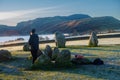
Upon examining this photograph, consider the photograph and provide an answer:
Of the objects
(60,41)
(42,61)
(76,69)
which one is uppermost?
(60,41)

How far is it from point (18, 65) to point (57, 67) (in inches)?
158

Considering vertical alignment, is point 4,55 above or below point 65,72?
above

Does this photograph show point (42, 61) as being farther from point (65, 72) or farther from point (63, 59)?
point (65, 72)

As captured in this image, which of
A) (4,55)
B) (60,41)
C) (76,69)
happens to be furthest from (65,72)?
(60,41)

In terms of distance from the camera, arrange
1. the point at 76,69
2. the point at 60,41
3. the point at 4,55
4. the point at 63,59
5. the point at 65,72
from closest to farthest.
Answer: the point at 65,72, the point at 76,69, the point at 63,59, the point at 4,55, the point at 60,41

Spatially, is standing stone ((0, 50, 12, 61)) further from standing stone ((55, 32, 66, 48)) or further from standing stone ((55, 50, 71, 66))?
standing stone ((55, 32, 66, 48))

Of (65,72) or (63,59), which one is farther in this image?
(63,59)

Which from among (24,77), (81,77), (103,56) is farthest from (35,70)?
(103,56)

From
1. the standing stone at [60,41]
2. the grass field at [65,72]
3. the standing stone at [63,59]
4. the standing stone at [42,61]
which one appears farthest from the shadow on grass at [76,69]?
the standing stone at [60,41]

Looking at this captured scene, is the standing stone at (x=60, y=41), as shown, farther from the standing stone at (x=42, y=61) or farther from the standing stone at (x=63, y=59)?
the standing stone at (x=42, y=61)

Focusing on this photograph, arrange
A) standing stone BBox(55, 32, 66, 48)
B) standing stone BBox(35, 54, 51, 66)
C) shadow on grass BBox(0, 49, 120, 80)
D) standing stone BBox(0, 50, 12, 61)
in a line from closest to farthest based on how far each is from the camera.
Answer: shadow on grass BBox(0, 49, 120, 80) → standing stone BBox(35, 54, 51, 66) → standing stone BBox(0, 50, 12, 61) → standing stone BBox(55, 32, 66, 48)

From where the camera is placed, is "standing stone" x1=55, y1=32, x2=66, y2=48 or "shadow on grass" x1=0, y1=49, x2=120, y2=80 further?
"standing stone" x1=55, y1=32, x2=66, y2=48

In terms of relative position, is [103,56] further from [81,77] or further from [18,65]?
[81,77]

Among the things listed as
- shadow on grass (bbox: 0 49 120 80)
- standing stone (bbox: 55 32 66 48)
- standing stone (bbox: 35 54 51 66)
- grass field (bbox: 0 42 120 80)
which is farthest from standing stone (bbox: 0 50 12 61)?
standing stone (bbox: 55 32 66 48)
